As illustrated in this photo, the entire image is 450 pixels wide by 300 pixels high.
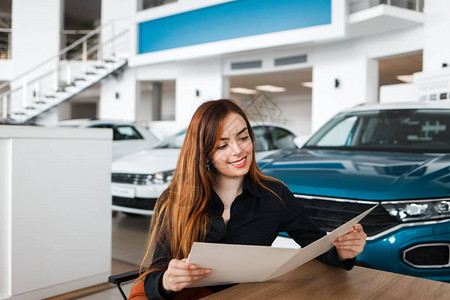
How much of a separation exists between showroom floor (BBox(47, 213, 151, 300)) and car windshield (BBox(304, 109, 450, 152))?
5.82ft

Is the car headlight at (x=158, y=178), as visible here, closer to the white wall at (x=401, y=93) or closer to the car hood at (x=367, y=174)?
the car hood at (x=367, y=174)

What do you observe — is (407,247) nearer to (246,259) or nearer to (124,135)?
(246,259)

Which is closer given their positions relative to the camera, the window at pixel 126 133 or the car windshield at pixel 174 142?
the car windshield at pixel 174 142

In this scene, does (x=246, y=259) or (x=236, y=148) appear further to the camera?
(x=236, y=148)

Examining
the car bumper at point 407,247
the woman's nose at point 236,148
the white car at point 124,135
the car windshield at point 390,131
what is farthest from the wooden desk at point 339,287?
the white car at point 124,135

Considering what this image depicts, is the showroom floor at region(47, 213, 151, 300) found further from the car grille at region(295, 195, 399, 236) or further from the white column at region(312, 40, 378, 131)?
the white column at region(312, 40, 378, 131)

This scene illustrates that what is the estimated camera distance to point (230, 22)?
951 centimetres

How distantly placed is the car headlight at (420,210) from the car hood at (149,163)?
2.73 metres

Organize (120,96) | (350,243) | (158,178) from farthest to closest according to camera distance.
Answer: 1. (120,96)
2. (158,178)
3. (350,243)

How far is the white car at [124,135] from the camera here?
700 centimetres

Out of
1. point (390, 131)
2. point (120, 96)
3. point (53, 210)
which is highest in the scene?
point (120, 96)

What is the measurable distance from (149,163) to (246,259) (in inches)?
148

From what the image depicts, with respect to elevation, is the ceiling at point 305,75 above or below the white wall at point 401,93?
above

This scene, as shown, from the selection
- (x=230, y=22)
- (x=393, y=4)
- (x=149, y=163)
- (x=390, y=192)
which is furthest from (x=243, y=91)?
(x=390, y=192)
